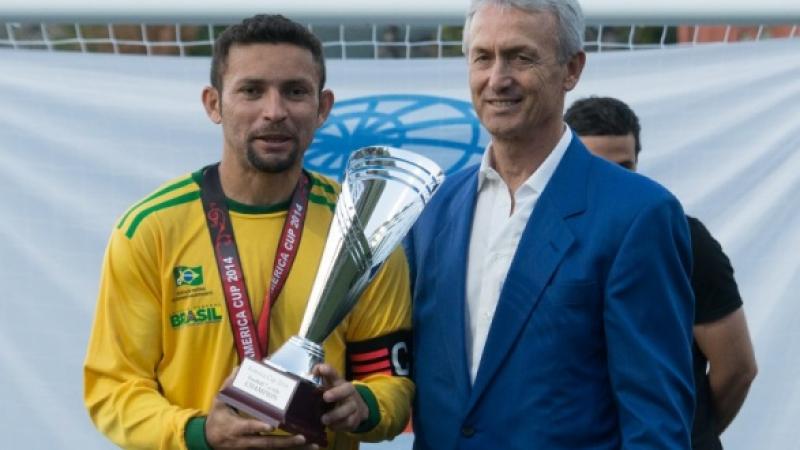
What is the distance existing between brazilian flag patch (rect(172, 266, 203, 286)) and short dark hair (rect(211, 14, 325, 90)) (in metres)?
0.43

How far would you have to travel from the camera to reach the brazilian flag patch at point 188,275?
10.5 ft

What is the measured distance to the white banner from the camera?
4.64 metres

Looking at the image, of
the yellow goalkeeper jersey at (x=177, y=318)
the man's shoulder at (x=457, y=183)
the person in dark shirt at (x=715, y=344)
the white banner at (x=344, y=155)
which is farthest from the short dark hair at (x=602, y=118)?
the yellow goalkeeper jersey at (x=177, y=318)

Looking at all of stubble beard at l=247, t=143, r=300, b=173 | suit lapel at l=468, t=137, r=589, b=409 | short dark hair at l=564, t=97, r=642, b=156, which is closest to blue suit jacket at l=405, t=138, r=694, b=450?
suit lapel at l=468, t=137, r=589, b=409

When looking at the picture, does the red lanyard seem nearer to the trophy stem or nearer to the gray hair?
the trophy stem

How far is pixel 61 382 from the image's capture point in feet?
15.3

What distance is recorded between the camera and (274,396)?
2.90m

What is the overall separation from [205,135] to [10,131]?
616 millimetres

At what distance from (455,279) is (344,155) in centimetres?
142

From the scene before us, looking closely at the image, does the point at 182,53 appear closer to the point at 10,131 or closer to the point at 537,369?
the point at 10,131

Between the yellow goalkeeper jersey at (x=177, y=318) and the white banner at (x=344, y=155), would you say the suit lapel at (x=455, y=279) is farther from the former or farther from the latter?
the white banner at (x=344, y=155)

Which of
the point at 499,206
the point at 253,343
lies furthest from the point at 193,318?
the point at 499,206

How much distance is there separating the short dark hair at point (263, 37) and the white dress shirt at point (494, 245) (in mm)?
496

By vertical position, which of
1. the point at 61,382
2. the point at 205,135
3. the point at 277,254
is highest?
the point at 277,254
